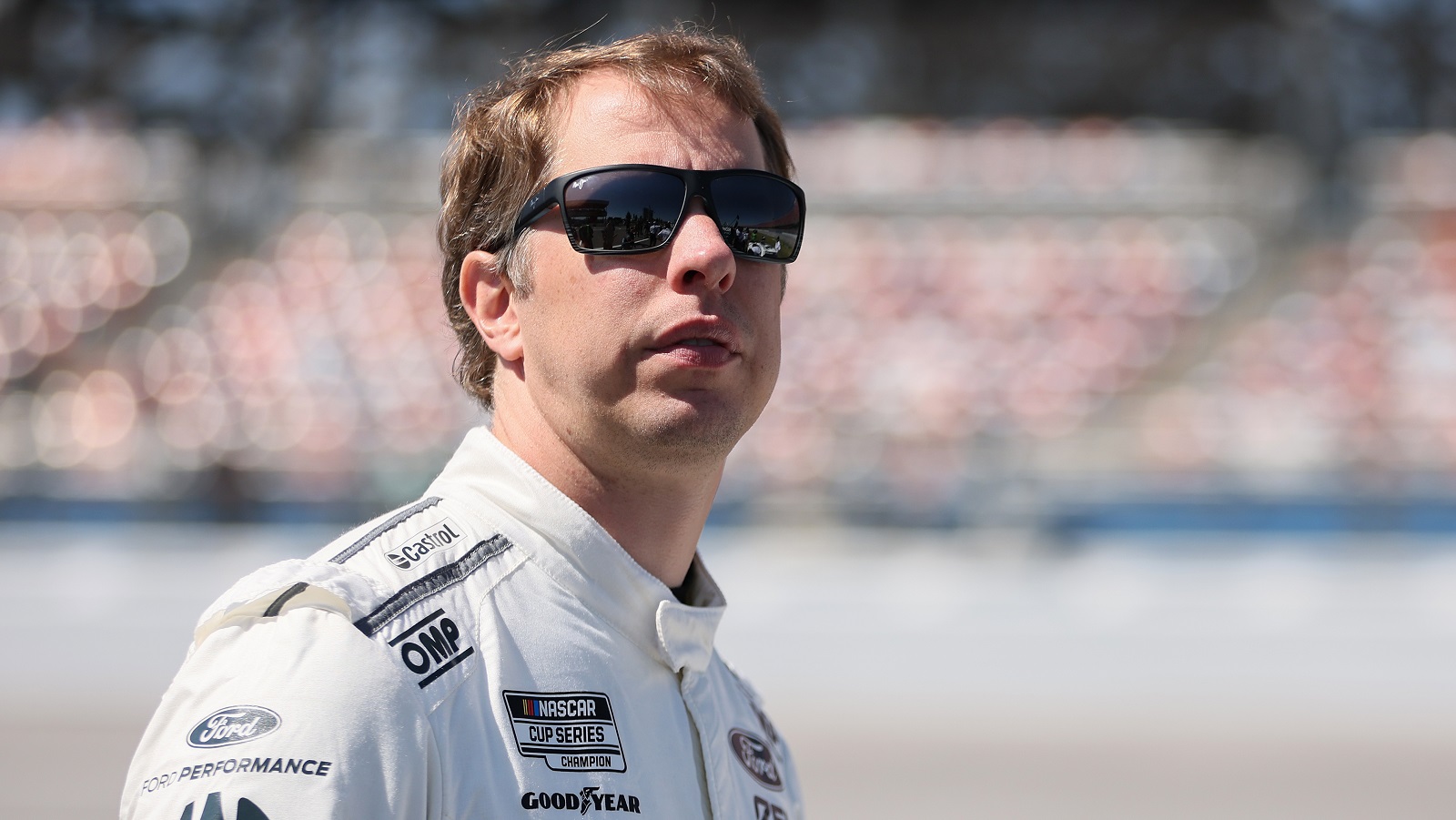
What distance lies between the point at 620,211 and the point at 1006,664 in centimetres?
776

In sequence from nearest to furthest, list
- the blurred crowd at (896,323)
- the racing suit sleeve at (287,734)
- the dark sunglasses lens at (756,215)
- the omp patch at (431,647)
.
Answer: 1. the racing suit sleeve at (287,734)
2. the omp patch at (431,647)
3. the dark sunglasses lens at (756,215)
4. the blurred crowd at (896,323)

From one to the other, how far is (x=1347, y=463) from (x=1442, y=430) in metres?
1.63

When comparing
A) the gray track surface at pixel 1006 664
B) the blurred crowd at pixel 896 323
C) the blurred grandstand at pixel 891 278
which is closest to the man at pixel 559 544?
the gray track surface at pixel 1006 664

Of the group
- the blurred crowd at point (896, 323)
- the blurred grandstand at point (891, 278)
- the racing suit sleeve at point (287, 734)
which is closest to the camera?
the racing suit sleeve at point (287, 734)

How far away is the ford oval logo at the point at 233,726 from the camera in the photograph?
103 centimetres

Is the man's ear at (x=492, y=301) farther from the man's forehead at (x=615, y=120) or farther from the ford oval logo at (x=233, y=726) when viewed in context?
the ford oval logo at (x=233, y=726)

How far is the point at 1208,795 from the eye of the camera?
21.1ft

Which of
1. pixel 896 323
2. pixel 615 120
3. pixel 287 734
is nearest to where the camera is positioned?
pixel 287 734

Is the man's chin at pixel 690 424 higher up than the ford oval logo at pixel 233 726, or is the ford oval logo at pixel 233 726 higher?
the man's chin at pixel 690 424

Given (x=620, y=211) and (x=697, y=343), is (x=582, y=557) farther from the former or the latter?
(x=620, y=211)

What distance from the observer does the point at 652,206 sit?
55.5 inches

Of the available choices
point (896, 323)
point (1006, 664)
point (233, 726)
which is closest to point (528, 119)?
point (233, 726)

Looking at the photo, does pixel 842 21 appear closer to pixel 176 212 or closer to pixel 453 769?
pixel 176 212

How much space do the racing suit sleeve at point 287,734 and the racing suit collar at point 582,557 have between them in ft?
0.87
